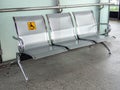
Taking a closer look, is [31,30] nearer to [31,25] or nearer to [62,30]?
[31,25]

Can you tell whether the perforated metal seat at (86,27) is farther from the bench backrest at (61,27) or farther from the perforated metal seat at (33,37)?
the perforated metal seat at (33,37)

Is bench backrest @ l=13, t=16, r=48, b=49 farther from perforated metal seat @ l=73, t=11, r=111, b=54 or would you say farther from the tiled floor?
perforated metal seat @ l=73, t=11, r=111, b=54

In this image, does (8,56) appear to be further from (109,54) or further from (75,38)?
(109,54)

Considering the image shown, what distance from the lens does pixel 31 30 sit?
3.04 meters

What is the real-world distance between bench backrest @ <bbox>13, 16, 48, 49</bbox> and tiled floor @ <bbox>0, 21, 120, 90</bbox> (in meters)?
0.48

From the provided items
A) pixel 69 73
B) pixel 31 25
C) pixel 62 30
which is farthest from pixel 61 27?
pixel 69 73

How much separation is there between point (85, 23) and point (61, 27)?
0.64m

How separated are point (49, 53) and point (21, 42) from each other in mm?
458

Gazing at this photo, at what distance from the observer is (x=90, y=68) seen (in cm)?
313

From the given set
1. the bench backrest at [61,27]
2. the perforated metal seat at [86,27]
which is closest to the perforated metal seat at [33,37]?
the bench backrest at [61,27]

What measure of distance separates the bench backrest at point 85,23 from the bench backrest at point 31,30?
31.3 inches

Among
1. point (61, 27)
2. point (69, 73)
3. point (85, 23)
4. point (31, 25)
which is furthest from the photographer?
point (85, 23)

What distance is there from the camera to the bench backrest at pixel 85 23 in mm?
3618

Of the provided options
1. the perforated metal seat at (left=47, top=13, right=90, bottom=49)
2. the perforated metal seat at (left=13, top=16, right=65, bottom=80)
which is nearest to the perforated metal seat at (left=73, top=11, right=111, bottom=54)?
the perforated metal seat at (left=47, top=13, right=90, bottom=49)
